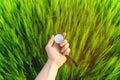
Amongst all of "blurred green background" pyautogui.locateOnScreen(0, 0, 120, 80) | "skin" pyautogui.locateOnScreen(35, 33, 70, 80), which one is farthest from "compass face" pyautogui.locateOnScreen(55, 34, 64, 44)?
"blurred green background" pyautogui.locateOnScreen(0, 0, 120, 80)

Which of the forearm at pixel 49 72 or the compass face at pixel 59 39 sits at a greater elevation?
the compass face at pixel 59 39

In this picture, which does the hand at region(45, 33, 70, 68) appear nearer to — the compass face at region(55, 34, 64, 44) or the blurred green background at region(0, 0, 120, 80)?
the compass face at region(55, 34, 64, 44)

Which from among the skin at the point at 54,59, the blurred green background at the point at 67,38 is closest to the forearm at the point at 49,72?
the skin at the point at 54,59

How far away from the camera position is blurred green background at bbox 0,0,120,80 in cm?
239

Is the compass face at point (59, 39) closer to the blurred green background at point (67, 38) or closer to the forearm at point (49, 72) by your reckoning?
the forearm at point (49, 72)

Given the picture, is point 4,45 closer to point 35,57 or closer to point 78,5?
point 35,57

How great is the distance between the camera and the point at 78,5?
8.36ft

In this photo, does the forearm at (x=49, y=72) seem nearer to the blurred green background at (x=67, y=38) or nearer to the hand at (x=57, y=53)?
the hand at (x=57, y=53)

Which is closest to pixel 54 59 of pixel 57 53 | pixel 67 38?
pixel 57 53

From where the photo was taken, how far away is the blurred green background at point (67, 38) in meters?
2.39

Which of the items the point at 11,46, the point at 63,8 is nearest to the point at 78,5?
the point at 63,8

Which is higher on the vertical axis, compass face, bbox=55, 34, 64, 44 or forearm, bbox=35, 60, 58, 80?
compass face, bbox=55, 34, 64, 44

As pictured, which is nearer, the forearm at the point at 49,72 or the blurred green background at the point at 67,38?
the forearm at the point at 49,72

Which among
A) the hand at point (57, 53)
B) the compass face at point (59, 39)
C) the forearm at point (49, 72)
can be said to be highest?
the compass face at point (59, 39)
